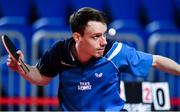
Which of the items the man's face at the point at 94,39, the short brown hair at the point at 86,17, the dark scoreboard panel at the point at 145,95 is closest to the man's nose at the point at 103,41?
the man's face at the point at 94,39

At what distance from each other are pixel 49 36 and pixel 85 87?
353 cm

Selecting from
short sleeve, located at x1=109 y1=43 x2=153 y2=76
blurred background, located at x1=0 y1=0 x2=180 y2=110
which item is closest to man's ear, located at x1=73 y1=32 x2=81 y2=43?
short sleeve, located at x1=109 y1=43 x2=153 y2=76

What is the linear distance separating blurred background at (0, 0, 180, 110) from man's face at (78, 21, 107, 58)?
312 centimetres

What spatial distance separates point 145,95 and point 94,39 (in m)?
1.68

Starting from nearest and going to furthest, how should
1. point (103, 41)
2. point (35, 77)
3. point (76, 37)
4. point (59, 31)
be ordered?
point (103, 41) → point (76, 37) → point (35, 77) → point (59, 31)

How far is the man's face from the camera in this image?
465cm

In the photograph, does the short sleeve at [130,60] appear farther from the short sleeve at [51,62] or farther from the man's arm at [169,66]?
the short sleeve at [51,62]

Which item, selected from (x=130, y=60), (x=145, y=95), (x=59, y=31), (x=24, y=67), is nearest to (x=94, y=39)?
(x=130, y=60)

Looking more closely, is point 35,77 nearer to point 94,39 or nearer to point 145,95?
point 94,39

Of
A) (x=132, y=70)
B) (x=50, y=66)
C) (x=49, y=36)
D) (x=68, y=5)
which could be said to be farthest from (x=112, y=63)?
(x=68, y=5)

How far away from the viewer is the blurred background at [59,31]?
26.8ft

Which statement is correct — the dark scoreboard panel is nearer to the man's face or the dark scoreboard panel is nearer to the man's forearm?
the man's forearm

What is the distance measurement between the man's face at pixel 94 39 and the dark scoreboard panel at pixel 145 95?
4.81ft

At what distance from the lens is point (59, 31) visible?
827 centimetres
